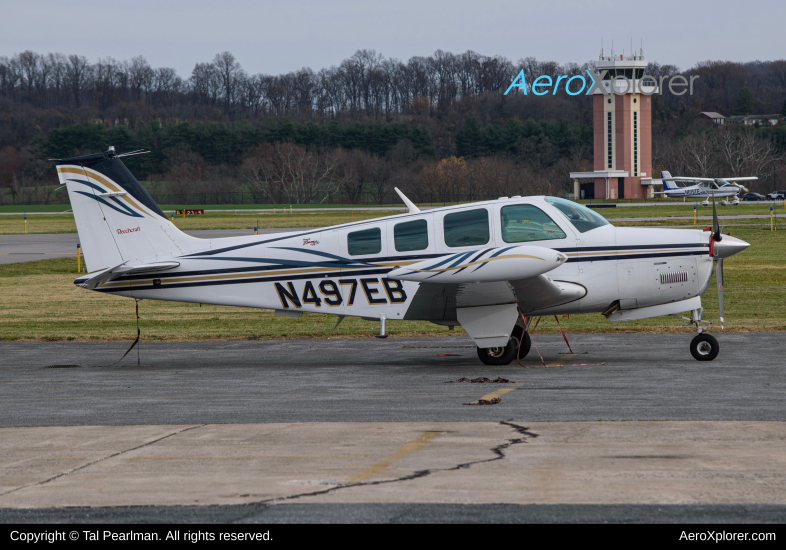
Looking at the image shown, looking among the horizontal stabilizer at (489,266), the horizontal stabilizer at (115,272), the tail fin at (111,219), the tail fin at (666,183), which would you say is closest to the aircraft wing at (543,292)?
the horizontal stabilizer at (489,266)

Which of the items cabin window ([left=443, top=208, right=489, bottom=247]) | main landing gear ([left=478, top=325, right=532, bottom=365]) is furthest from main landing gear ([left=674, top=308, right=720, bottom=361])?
cabin window ([left=443, top=208, right=489, bottom=247])

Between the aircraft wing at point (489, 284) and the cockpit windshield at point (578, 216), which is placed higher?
the cockpit windshield at point (578, 216)

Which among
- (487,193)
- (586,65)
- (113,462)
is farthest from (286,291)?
(586,65)

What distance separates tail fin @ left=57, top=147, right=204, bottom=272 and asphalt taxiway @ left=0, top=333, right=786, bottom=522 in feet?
6.13

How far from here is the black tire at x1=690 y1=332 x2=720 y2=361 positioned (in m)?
12.6

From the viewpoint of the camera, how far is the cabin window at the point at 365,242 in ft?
42.2

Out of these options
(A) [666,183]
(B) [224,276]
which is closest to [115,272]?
(B) [224,276]

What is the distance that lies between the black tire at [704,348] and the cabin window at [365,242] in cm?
492

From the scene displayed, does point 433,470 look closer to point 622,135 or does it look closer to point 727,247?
point 727,247

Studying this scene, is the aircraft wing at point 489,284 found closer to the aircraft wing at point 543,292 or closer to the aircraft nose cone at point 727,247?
the aircraft wing at point 543,292

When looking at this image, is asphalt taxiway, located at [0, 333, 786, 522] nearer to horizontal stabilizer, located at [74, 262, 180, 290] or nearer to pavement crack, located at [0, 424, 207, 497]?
pavement crack, located at [0, 424, 207, 497]

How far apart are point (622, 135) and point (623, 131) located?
515mm

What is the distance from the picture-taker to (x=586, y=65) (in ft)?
505
